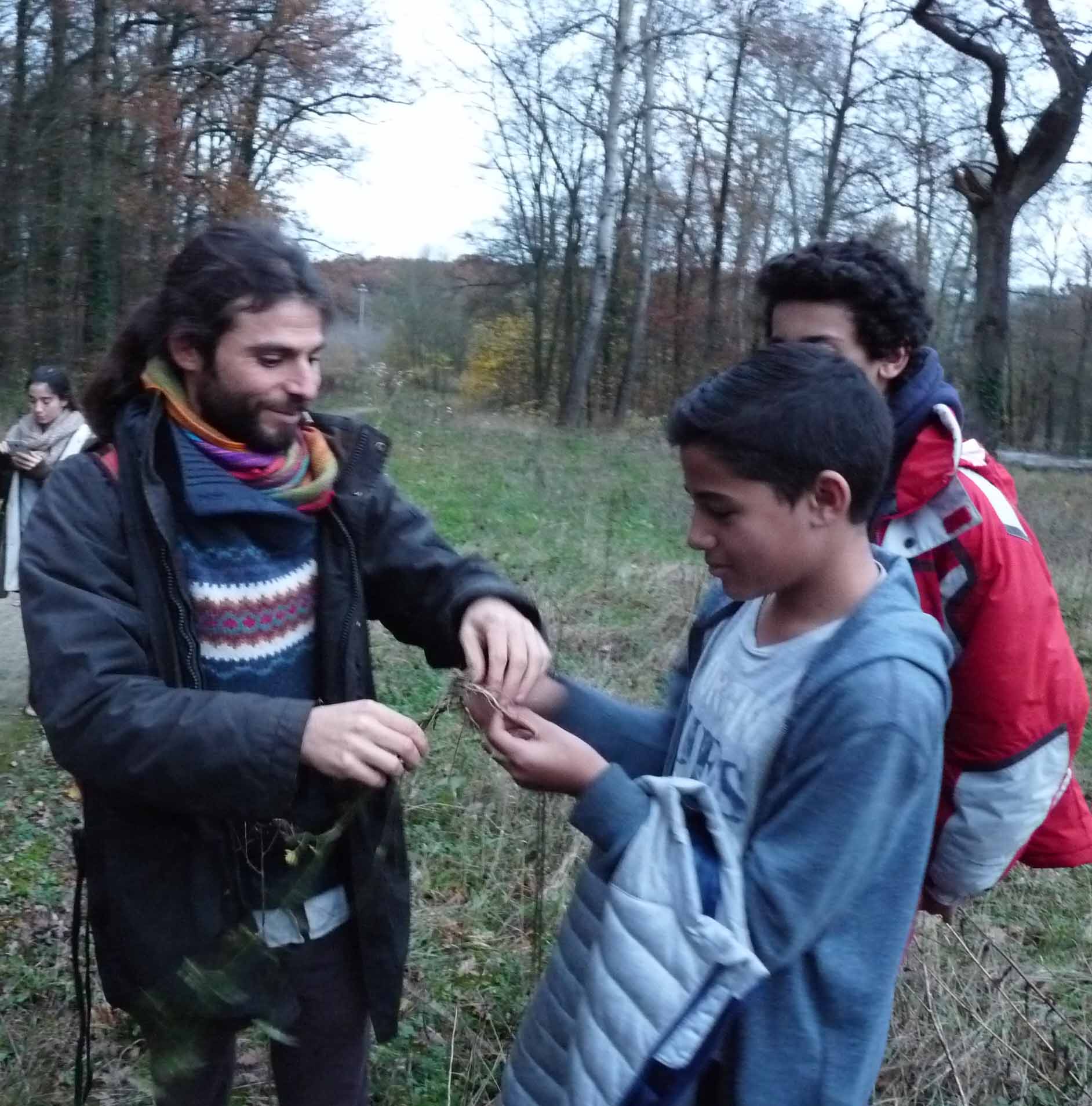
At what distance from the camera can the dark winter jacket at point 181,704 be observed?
5.38 ft

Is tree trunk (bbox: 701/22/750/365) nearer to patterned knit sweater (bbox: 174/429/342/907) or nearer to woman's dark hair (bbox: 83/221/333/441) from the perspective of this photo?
woman's dark hair (bbox: 83/221/333/441)

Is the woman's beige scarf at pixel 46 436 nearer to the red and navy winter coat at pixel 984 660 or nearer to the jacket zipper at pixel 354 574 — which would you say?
the jacket zipper at pixel 354 574

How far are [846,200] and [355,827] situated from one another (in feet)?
75.6

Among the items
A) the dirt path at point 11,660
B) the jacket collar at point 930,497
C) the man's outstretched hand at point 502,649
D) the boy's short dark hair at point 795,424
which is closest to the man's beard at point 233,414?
the man's outstretched hand at point 502,649

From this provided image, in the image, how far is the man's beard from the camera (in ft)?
6.22

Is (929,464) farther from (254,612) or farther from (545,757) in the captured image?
(254,612)

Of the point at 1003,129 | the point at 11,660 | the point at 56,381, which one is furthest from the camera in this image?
the point at 1003,129

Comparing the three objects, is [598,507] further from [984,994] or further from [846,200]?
[846,200]

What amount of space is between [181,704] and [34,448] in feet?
17.2

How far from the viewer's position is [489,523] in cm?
1102

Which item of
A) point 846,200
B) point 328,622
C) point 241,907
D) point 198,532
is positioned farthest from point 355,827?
point 846,200

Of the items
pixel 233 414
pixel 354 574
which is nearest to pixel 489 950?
pixel 354 574

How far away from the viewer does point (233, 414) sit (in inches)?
74.8

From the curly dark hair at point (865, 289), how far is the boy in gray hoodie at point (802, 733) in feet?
1.91
